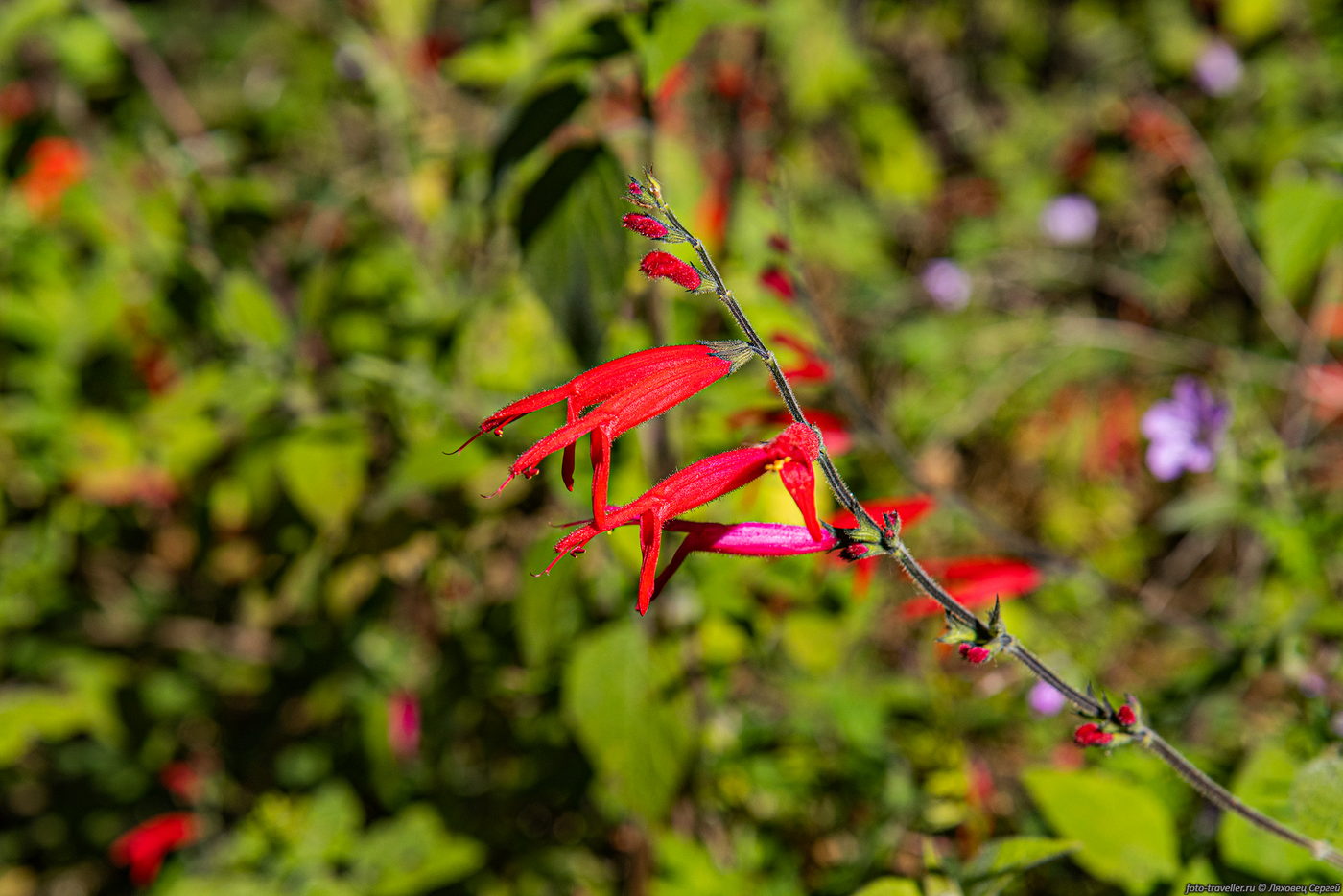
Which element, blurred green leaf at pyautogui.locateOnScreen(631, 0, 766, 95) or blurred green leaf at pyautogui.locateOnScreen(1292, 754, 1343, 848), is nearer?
blurred green leaf at pyautogui.locateOnScreen(1292, 754, 1343, 848)

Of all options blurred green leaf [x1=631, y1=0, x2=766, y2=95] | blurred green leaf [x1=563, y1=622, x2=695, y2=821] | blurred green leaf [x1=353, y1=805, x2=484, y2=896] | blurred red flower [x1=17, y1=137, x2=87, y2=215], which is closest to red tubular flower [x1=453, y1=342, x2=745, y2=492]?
blurred green leaf [x1=631, y1=0, x2=766, y2=95]

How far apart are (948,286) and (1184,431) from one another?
1.18m

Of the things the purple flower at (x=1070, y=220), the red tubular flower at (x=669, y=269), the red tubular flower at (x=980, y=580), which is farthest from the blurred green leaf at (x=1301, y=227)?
the purple flower at (x=1070, y=220)

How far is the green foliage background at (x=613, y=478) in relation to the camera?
1.35 metres

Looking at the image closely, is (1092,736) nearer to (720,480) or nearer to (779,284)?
(720,480)

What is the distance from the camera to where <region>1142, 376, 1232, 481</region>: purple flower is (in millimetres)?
1751

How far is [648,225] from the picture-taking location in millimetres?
774

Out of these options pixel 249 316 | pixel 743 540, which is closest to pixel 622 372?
pixel 743 540

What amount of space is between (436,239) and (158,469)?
843 millimetres

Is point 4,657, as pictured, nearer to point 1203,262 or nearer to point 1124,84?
point 1203,262

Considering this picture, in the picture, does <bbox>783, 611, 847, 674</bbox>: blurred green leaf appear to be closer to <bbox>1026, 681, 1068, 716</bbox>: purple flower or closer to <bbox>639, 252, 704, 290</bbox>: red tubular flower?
<bbox>1026, 681, 1068, 716</bbox>: purple flower

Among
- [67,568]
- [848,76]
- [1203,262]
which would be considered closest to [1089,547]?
[1203,262]

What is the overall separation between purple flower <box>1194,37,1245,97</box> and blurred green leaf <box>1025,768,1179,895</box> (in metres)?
3.06

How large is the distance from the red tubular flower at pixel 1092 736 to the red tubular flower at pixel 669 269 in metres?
0.51
